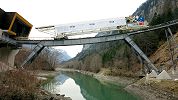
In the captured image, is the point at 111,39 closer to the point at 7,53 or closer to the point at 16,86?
the point at 7,53

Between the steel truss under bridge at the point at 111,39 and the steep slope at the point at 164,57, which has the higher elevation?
the steel truss under bridge at the point at 111,39

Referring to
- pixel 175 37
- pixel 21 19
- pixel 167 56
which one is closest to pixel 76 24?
pixel 21 19

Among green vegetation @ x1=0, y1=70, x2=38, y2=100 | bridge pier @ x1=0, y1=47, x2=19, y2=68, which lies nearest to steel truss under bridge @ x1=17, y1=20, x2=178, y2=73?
bridge pier @ x1=0, y1=47, x2=19, y2=68

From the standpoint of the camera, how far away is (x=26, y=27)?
49.0m

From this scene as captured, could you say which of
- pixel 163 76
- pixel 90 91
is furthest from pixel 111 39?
pixel 90 91

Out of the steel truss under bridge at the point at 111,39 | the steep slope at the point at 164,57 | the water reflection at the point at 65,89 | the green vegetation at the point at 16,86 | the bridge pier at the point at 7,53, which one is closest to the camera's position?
the green vegetation at the point at 16,86

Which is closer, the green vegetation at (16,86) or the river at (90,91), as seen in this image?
the green vegetation at (16,86)

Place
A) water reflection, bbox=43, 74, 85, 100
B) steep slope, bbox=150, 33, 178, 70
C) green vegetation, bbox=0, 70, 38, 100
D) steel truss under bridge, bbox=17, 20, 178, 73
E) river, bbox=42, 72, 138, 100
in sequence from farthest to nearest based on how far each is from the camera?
steep slope, bbox=150, 33, 178, 70 → water reflection, bbox=43, 74, 85, 100 → steel truss under bridge, bbox=17, 20, 178, 73 → river, bbox=42, 72, 138, 100 → green vegetation, bbox=0, 70, 38, 100

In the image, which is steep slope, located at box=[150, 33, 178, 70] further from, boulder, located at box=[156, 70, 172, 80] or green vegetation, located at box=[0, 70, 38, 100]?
green vegetation, located at box=[0, 70, 38, 100]

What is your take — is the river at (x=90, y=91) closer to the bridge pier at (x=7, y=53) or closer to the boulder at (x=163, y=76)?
the boulder at (x=163, y=76)

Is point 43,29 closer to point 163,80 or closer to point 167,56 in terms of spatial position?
point 163,80

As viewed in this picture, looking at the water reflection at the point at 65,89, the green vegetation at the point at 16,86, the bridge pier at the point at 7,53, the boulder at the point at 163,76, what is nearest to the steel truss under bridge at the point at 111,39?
the boulder at the point at 163,76

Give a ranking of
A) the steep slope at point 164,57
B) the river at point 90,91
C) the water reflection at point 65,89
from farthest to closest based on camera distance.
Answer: the steep slope at point 164,57, the water reflection at point 65,89, the river at point 90,91

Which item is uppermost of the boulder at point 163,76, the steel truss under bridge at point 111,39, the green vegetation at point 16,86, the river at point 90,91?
the steel truss under bridge at point 111,39
